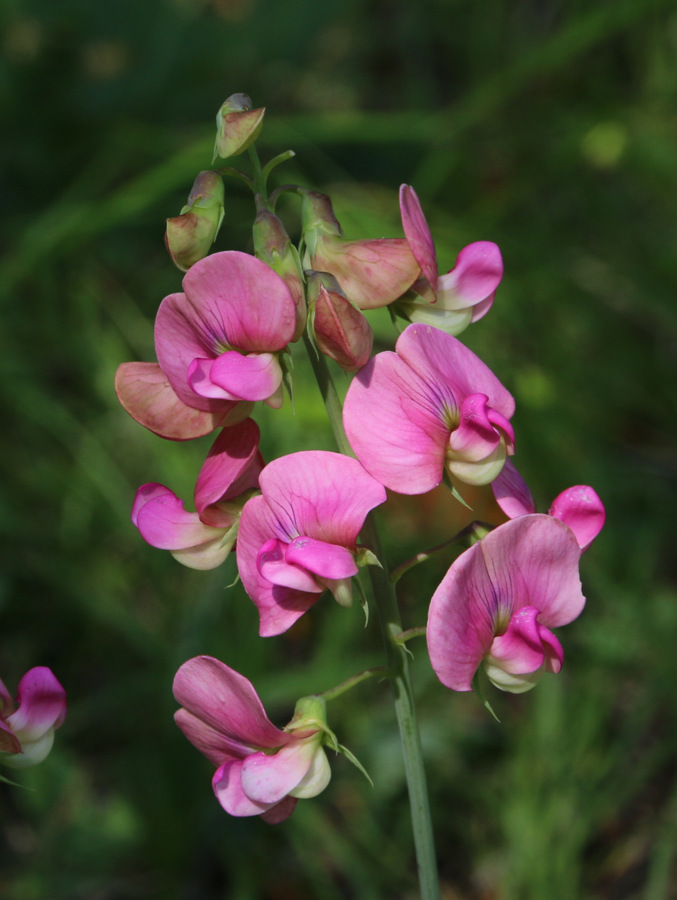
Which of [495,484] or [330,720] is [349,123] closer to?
[330,720]

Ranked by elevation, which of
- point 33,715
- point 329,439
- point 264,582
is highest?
point 264,582

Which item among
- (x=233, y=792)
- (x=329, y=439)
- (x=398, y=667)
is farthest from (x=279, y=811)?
(x=329, y=439)

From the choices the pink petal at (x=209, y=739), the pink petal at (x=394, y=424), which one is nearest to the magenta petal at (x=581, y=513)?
the pink petal at (x=394, y=424)

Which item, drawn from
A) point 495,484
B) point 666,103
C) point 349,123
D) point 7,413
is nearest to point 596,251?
point 666,103

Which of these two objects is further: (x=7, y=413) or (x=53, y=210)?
(x=53, y=210)

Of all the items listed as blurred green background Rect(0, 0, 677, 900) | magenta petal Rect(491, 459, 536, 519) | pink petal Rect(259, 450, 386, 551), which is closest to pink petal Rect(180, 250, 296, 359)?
pink petal Rect(259, 450, 386, 551)

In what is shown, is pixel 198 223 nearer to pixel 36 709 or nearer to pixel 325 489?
pixel 325 489

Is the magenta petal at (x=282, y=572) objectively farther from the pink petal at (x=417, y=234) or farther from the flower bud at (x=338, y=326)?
the pink petal at (x=417, y=234)
